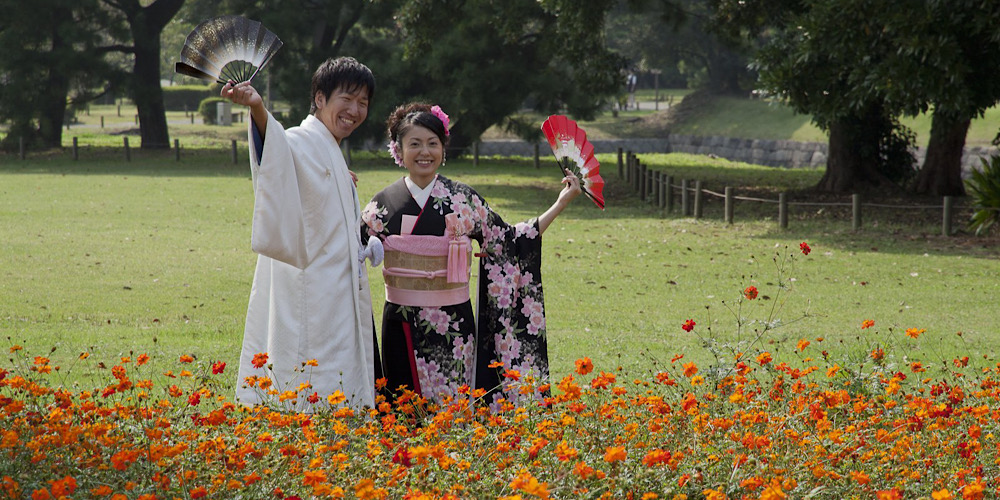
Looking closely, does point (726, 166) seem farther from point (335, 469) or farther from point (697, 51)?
point (335, 469)

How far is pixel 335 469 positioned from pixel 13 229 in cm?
1096

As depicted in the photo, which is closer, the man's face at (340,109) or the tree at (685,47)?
the man's face at (340,109)

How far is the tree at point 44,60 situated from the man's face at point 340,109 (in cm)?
2331

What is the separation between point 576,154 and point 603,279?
16.8ft

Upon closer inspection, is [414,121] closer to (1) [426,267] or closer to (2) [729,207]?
(1) [426,267]

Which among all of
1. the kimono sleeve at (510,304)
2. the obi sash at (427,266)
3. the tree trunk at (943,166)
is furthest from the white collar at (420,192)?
the tree trunk at (943,166)

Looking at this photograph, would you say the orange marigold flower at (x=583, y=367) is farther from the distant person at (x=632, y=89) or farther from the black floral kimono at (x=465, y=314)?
the distant person at (x=632, y=89)

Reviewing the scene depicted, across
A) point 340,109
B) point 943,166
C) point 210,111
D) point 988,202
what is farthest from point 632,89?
point 340,109

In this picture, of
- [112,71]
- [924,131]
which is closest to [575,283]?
[924,131]

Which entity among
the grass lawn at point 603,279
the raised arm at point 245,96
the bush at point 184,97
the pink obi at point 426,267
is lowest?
the grass lawn at point 603,279

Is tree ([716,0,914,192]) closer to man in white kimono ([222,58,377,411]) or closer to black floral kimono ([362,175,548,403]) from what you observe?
black floral kimono ([362,175,548,403])

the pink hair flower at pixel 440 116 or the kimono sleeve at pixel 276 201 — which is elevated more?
the pink hair flower at pixel 440 116

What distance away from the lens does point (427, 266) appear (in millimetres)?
4234

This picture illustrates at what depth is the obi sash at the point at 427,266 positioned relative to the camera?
4207 mm
